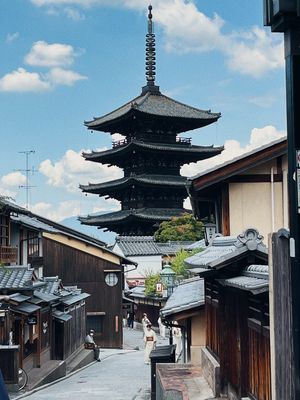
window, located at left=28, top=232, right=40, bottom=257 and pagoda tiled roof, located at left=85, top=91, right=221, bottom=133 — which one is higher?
pagoda tiled roof, located at left=85, top=91, right=221, bottom=133

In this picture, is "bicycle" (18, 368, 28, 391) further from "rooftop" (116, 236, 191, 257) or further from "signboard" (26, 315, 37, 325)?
"rooftop" (116, 236, 191, 257)

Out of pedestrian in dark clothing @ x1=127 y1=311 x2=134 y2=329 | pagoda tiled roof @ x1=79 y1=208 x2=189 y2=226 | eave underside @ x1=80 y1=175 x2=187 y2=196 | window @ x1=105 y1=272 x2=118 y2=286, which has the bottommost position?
pedestrian in dark clothing @ x1=127 y1=311 x2=134 y2=329

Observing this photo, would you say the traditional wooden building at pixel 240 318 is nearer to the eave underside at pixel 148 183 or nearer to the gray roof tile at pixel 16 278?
the gray roof tile at pixel 16 278

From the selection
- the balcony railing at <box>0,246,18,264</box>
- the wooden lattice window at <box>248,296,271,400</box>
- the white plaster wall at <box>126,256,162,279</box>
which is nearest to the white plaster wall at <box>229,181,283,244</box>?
the wooden lattice window at <box>248,296,271,400</box>

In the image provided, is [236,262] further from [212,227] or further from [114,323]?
[114,323]

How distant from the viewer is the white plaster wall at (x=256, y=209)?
13289 mm

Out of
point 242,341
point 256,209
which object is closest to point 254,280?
point 242,341

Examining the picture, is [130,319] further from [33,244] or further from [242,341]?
[242,341]

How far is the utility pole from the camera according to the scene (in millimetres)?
3818

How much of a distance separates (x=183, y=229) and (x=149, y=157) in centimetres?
646

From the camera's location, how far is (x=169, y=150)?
168 feet

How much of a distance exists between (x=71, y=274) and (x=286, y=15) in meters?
33.6

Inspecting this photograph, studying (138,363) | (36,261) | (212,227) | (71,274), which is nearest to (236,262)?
(212,227)

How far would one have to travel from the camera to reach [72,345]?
26953 millimetres
